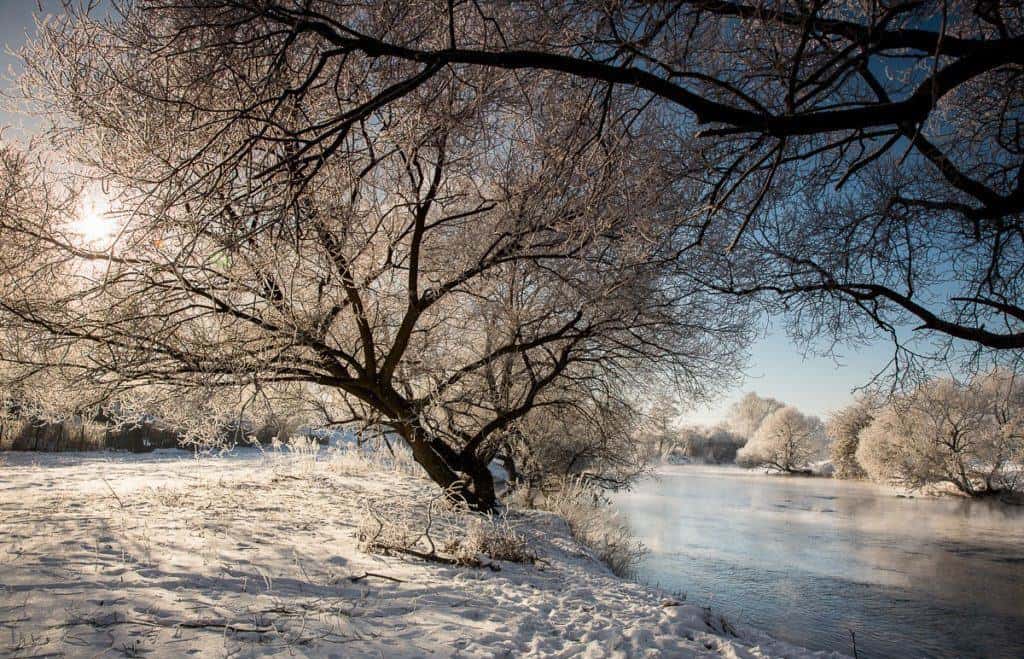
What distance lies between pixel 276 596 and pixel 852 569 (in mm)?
11329

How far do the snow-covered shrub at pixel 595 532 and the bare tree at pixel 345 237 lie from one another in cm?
204

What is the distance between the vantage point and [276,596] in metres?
3.93

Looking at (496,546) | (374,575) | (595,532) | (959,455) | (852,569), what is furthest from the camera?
(959,455)

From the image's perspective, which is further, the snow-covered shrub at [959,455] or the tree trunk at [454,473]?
the snow-covered shrub at [959,455]

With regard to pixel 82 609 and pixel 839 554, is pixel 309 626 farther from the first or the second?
pixel 839 554

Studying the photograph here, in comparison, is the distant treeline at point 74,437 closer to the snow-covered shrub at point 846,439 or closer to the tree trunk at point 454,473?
the tree trunk at point 454,473

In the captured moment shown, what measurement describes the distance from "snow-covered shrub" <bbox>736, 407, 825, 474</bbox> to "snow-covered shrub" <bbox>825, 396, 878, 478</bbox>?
4600mm

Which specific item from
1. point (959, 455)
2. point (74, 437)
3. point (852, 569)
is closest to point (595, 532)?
point (852, 569)

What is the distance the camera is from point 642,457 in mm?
14844

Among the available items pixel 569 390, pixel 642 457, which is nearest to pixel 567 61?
pixel 569 390

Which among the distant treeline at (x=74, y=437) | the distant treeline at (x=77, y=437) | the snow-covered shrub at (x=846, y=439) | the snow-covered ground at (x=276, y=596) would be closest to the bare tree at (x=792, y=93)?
the snow-covered ground at (x=276, y=596)

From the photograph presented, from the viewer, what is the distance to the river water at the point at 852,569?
759 centimetres

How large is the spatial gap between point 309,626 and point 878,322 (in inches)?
291

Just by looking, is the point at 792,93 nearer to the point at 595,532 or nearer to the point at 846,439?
the point at 595,532
